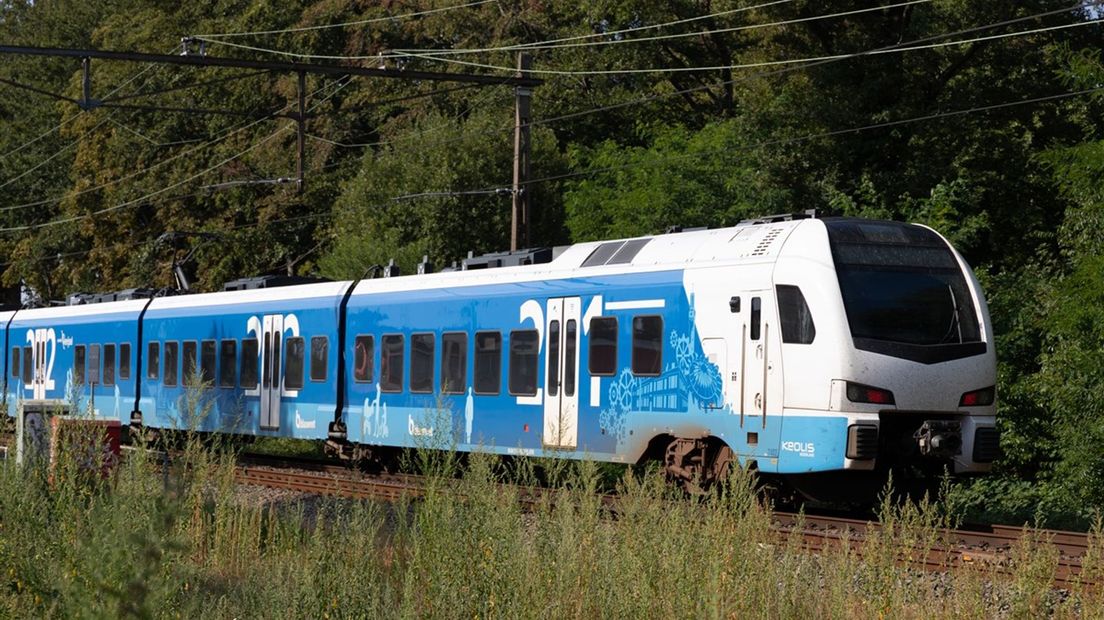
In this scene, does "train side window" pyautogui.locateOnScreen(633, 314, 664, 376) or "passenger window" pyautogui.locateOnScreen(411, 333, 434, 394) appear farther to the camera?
"passenger window" pyautogui.locateOnScreen(411, 333, 434, 394)

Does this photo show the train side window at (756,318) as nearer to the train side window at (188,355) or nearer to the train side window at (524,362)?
the train side window at (524,362)

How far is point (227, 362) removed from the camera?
23.3 m

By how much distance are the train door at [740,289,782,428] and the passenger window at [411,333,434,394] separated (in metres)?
5.65

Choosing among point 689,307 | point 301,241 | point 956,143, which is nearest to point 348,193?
point 301,241

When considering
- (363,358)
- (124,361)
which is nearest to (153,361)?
(124,361)

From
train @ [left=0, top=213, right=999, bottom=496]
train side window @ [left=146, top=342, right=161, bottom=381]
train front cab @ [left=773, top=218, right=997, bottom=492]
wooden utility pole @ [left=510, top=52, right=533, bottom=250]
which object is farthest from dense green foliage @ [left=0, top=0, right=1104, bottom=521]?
train side window @ [left=146, top=342, right=161, bottom=381]

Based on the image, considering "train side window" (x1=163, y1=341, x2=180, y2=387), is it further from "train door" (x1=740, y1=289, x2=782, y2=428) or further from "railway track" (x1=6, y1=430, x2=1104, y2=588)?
"train door" (x1=740, y1=289, x2=782, y2=428)

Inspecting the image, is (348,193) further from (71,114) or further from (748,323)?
(71,114)

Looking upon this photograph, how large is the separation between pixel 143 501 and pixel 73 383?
127 inches

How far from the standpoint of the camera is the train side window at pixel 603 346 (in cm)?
1536

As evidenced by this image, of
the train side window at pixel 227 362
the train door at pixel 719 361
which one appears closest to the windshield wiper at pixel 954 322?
the train door at pixel 719 361

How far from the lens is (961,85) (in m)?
30.5

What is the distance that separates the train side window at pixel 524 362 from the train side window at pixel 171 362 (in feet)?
33.0

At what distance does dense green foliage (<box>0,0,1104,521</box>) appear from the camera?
19266 millimetres
